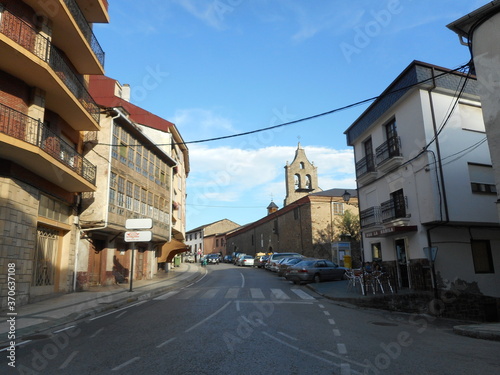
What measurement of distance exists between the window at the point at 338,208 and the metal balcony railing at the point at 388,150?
67.2ft

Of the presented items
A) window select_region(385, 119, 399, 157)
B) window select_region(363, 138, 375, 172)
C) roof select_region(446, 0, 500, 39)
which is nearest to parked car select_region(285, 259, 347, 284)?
window select_region(363, 138, 375, 172)

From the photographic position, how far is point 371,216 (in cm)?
1939

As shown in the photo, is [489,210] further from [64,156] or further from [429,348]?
[64,156]

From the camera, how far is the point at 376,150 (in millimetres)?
19328

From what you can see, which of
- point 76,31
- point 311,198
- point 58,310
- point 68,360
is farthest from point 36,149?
point 311,198

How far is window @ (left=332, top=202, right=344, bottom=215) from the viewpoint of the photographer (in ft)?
129

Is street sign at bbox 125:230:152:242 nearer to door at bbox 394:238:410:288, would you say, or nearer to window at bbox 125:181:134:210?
window at bbox 125:181:134:210

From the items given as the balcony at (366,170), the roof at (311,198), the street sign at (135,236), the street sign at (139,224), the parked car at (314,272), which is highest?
the roof at (311,198)

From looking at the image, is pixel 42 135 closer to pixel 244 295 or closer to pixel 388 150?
pixel 244 295

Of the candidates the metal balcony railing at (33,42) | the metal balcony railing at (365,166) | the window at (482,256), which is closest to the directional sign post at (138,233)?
the metal balcony railing at (33,42)

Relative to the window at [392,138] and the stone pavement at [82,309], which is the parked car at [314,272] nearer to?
the stone pavement at [82,309]

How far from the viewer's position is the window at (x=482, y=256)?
52.4ft

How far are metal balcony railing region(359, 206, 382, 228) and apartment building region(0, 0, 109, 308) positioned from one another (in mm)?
13796

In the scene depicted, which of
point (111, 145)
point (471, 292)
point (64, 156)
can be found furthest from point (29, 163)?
point (471, 292)
